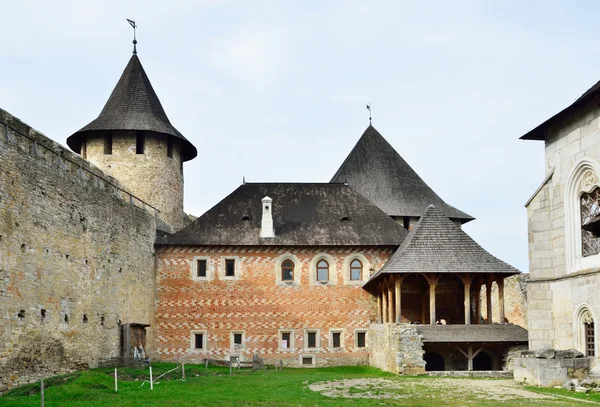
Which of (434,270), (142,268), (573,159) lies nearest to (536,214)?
(573,159)

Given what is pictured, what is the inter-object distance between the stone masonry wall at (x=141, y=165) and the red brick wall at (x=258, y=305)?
103 inches

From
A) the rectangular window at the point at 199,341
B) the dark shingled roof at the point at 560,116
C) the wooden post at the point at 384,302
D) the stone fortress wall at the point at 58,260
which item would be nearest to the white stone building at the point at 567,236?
the dark shingled roof at the point at 560,116

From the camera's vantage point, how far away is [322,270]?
112ft

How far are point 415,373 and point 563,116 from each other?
920cm

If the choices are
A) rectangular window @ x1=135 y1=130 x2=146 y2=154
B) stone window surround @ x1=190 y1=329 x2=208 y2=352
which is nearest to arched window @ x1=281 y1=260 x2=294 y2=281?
stone window surround @ x1=190 y1=329 x2=208 y2=352

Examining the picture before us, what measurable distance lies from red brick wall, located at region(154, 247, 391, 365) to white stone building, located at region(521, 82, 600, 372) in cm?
1191

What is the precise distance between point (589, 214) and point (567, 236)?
1010 mm

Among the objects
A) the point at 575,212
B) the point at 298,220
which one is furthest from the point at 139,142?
the point at 575,212

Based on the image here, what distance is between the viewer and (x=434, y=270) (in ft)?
91.7

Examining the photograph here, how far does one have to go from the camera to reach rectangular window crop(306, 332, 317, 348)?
3366 cm

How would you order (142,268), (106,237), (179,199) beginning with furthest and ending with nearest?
(179,199)
(142,268)
(106,237)

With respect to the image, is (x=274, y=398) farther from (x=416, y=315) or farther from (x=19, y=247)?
(x=416, y=315)

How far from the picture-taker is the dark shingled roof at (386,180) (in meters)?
38.1

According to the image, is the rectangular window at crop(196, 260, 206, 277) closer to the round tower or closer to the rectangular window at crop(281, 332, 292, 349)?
the round tower
